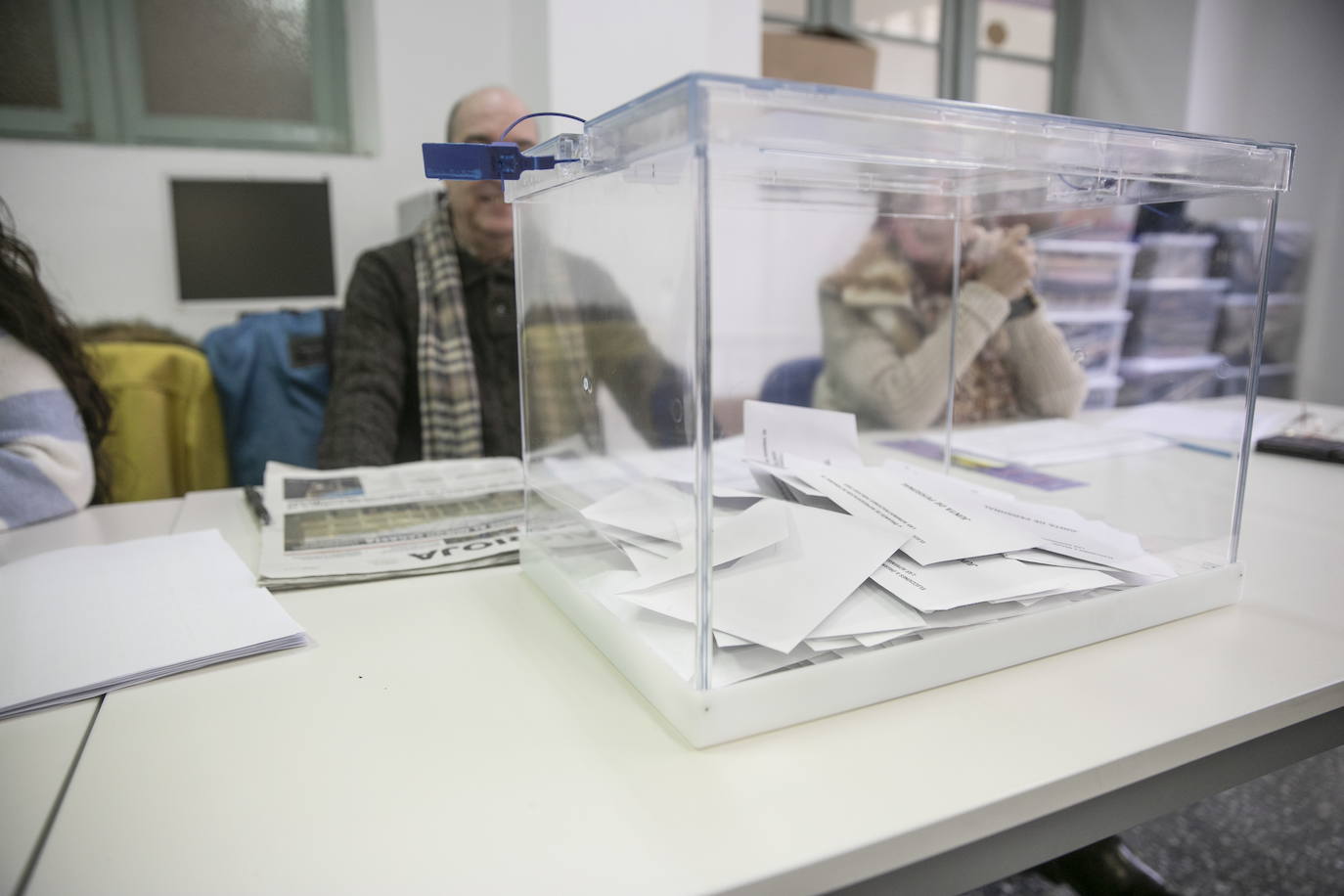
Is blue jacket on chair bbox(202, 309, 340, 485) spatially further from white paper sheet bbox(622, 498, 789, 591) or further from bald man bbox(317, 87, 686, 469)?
white paper sheet bbox(622, 498, 789, 591)

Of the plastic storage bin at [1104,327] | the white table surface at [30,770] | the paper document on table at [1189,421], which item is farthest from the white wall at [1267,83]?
the white table surface at [30,770]

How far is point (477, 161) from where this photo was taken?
0.54 m

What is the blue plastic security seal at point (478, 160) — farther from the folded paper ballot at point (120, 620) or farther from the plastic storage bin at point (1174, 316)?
the plastic storage bin at point (1174, 316)

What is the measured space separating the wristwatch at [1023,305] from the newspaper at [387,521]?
0.78m

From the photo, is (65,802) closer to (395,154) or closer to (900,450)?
(900,450)

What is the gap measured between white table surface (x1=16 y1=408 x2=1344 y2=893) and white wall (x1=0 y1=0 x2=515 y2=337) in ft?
7.93

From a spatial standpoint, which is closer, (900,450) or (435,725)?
(435,725)

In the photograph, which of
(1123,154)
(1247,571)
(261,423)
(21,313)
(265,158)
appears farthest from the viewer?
(265,158)

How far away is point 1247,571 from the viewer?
638 millimetres

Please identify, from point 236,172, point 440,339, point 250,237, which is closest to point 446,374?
point 440,339

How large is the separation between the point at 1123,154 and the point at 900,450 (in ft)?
1.69

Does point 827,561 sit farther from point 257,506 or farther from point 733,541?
point 257,506

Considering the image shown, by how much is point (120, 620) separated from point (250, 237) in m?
2.32

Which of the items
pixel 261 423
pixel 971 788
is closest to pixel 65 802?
pixel 971 788
